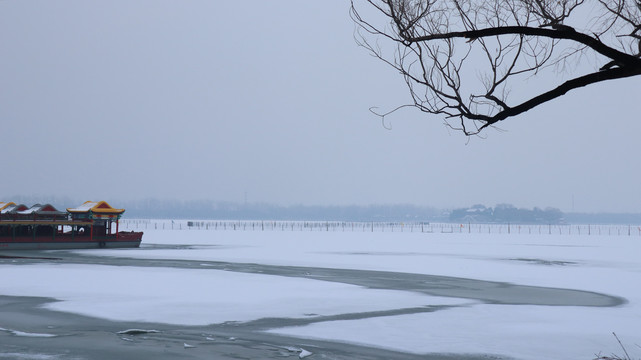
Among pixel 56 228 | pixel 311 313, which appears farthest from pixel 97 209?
pixel 311 313

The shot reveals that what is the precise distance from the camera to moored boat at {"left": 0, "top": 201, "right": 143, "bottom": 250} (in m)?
51.5

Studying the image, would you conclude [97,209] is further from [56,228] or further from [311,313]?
[311,313]

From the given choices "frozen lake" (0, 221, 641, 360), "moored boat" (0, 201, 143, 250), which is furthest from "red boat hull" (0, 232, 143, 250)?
"frozen lake" (0, 221, 641, 360)

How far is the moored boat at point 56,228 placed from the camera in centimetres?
5147

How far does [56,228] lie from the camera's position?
183ft

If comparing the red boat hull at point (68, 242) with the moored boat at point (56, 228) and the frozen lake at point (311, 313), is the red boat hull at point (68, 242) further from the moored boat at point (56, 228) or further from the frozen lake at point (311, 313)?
the frozen lake at point (311, 313)

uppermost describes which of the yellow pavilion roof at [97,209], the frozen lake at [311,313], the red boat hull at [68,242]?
the yellow pavilion roof at [97,209]

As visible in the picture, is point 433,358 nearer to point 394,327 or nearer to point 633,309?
point 394,327

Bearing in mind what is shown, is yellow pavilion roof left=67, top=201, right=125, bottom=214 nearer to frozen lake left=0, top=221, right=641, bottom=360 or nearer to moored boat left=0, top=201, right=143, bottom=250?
moored boat left=0, top=201, right=143, bottom=250

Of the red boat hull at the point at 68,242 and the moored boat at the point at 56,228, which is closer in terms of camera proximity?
the red boat hull at the point at 68,242

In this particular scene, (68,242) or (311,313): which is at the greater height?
(68,242)

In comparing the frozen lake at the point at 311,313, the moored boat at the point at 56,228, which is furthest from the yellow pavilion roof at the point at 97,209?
the frozen lake at the point at 311,313

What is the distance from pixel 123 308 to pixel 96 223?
40.3 metres

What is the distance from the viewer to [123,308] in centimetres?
1878
